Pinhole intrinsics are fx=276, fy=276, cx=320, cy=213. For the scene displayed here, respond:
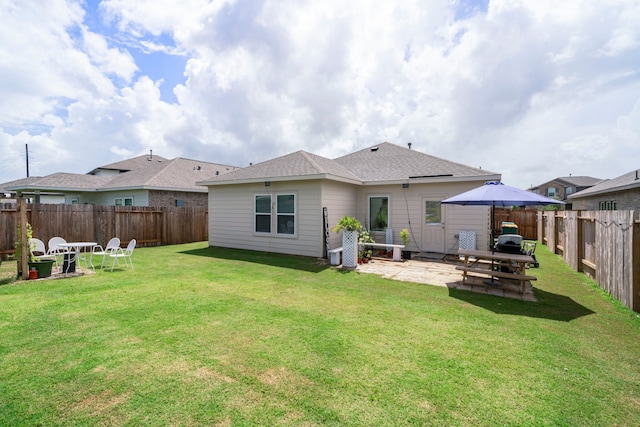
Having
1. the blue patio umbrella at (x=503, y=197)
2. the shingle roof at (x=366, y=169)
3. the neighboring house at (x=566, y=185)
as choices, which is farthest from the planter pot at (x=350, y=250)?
the neighboring house at (x=566, y=185)

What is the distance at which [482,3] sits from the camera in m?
7.95

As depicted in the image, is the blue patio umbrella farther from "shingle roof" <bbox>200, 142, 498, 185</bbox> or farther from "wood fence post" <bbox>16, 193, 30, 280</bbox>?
"wood fence post" <bbox>16, 193, 30, 280</bbox>

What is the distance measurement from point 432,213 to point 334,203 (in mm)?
3776

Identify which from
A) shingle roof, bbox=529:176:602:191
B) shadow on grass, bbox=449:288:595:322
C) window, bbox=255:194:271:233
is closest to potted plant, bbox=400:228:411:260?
shadow on grass, bbox=449:288:595:322

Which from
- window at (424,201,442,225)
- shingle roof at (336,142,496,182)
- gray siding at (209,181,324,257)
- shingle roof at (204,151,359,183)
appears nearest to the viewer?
shingle roof at (204,151,359,183)

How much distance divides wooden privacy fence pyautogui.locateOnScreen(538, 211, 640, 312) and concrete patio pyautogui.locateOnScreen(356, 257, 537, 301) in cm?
134

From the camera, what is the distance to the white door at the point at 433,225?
1030cm

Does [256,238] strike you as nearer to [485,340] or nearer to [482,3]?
[485,340]

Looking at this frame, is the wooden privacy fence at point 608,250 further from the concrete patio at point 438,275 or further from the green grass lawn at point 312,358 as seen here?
the concrete patio at point 438,275

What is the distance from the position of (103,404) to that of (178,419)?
747 mm

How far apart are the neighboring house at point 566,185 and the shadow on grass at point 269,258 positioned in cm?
5267

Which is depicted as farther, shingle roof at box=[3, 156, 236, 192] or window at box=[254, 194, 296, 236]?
shingle roof at box=[3, 156, 236, 192]

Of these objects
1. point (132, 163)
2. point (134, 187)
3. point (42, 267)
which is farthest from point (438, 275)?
point (132, 163)

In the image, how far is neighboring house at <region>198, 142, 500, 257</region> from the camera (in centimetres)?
962
